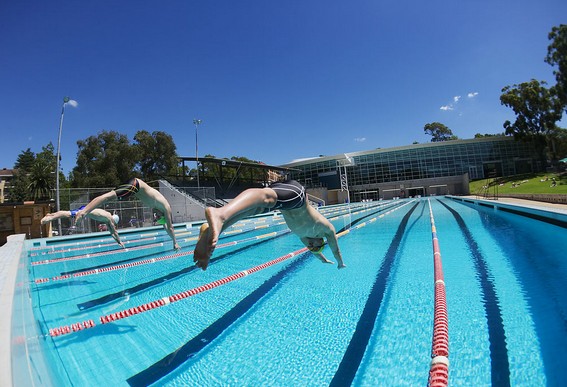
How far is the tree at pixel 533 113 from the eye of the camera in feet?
139

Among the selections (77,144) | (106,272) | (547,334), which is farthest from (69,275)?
(77,144)

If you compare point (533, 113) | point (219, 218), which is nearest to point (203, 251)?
point (219, 218)

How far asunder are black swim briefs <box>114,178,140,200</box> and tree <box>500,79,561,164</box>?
181 ft

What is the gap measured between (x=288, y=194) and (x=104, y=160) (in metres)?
37.1

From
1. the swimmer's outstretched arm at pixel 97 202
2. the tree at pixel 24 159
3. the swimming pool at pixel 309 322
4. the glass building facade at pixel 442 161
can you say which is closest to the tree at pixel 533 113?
the glass building facade at pixel 442 161

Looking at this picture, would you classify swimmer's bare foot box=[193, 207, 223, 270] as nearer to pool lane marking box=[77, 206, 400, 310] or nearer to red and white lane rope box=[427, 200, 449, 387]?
red and white lane rope box=[427, 200, 449, 387]

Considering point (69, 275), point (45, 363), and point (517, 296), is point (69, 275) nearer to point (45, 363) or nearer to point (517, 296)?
point (45, 363)

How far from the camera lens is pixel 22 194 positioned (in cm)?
4153

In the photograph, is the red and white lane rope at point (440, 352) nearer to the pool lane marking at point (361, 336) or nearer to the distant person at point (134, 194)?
Answer: the pool lane marking at point (361, 336)

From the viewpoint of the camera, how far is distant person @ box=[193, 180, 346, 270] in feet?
5.55

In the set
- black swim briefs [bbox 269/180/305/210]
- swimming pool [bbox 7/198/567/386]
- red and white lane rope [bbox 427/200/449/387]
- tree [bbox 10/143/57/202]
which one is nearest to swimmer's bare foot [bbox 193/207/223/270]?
Answer: black swim briefs [bbox 269/180/305/210]

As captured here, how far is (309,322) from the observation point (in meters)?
3.40

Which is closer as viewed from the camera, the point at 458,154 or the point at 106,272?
the point at 106,272

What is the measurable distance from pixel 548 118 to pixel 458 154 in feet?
40.7
